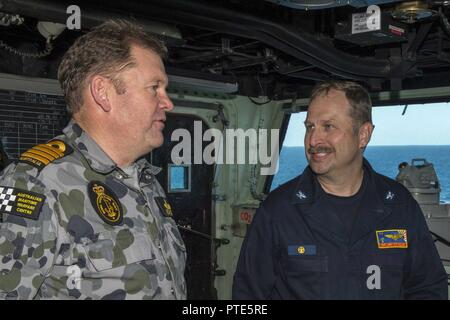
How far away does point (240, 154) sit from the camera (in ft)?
A: 19.8

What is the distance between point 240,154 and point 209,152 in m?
0.42

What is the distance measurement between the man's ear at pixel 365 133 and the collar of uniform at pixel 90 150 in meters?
1.39

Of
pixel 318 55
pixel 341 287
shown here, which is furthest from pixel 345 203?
pixel 318 55

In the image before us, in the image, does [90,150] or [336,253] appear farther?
[336,253]

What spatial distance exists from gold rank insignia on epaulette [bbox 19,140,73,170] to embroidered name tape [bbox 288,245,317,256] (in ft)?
3.83

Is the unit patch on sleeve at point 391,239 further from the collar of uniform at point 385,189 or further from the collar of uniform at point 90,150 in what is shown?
the collar of uniform at point 90,150

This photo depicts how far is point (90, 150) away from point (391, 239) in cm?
145

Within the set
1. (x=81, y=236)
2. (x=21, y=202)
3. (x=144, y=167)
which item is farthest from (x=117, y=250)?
(x=144, y=167)

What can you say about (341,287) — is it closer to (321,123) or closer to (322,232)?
(322,232)

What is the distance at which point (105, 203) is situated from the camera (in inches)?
65.4

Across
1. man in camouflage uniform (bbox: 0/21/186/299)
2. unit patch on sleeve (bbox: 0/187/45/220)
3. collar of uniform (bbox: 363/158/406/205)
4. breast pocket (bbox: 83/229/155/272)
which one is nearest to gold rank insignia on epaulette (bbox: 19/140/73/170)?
man in camouflage uniform (bbox: 0/21/186/299)

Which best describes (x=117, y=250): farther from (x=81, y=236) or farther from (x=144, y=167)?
(x=144, y=167)

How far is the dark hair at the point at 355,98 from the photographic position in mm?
2653

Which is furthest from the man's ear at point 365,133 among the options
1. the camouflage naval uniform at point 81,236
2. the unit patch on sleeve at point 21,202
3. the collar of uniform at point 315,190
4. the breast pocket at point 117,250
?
the unit patch on sleeve at point 21,202
